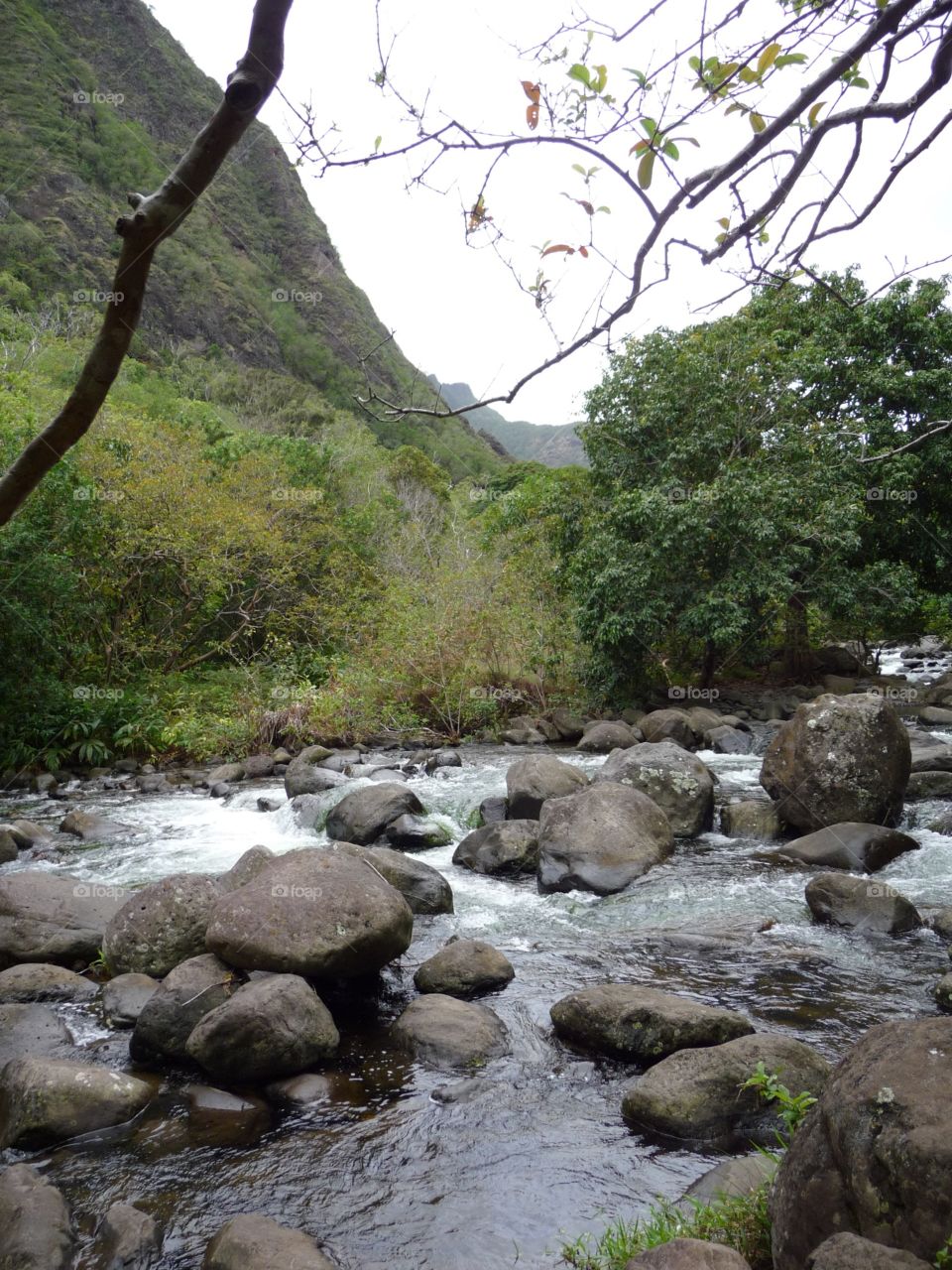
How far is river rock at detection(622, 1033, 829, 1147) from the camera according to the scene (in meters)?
4.18

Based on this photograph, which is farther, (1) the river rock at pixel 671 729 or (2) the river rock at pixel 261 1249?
(1) the river rock at pixel 671 729

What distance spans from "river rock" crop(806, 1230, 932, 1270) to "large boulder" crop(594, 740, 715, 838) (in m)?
7.29

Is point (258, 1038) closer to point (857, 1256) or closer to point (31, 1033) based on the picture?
point (31, 1033)

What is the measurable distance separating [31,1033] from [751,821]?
7318 mm

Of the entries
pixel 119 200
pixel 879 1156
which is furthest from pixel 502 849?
pixel 119 200

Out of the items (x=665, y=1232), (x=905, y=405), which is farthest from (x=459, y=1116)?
(x=905, y=405)

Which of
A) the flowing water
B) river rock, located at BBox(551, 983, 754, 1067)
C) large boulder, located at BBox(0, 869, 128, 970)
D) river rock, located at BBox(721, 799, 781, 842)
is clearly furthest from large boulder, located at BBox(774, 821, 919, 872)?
large boulder, located at BBox(0, 869, 128, 970)

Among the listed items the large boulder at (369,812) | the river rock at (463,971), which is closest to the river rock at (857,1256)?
the river rock at (463,971)

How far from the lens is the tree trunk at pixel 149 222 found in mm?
1550

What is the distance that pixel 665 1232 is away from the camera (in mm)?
3201

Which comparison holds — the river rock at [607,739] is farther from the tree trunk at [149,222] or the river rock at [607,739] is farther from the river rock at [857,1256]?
the tree trunk at [149,222]

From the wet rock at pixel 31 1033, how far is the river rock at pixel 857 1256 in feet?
14.5

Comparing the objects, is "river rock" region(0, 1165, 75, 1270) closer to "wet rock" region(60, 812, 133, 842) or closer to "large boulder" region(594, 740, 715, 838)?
"large boulder" region(594, 740, 715, 838)

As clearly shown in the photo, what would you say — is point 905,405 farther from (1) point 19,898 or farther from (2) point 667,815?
(1) point 19,898
